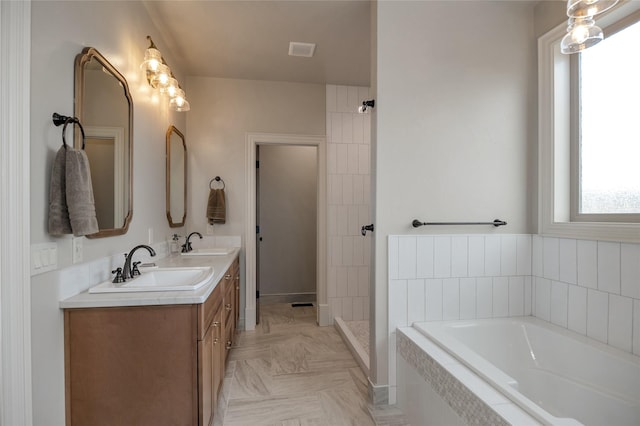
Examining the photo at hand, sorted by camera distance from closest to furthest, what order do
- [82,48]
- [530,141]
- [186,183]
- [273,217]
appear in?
[82,48], [530,141], [186,183], [273,217]

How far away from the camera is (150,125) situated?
2244mm

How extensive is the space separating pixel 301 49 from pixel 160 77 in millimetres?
1198

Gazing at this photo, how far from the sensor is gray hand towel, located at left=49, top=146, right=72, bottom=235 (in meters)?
1.18

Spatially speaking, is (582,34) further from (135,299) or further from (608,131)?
(135,299)

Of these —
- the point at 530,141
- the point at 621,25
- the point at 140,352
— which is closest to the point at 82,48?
the point at 140,352

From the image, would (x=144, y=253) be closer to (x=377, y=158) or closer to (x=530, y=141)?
(x=377, y=158)

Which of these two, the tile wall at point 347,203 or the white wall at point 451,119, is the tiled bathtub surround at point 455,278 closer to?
the white wall at point 451,119

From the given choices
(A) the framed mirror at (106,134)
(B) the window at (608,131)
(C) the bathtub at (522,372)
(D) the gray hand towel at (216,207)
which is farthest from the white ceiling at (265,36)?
(C) the bathtub at (522,372)

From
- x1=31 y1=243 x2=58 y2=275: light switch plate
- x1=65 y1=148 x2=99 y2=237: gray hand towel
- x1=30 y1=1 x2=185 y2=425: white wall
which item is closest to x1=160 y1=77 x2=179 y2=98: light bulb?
x1=30 y1=1 x2=185 y2=425: white wall

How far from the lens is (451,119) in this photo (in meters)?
2.05

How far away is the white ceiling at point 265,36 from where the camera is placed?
217 centimetres

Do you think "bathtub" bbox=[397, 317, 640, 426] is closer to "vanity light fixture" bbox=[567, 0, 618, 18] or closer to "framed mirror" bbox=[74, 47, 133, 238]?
"vanity light fixture" bbox=[567, 0, 618, 18]

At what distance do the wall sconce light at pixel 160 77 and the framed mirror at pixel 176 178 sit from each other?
12.6 inches

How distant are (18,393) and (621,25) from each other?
322cm
